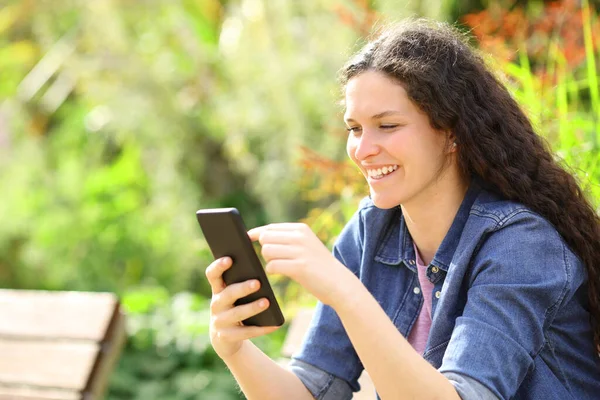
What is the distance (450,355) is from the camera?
143cm

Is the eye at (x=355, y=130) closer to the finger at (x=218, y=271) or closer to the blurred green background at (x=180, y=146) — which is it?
the finger at (x=218, y=271)

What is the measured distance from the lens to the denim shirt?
4.68 ft

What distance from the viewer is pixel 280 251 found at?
52.7 inches

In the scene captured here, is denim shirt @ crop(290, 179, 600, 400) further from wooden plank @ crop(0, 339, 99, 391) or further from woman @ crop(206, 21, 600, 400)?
wooden plank @ crop(0, 339, 99, 391)

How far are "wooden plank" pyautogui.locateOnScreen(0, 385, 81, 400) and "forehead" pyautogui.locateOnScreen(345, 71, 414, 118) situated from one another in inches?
62.4

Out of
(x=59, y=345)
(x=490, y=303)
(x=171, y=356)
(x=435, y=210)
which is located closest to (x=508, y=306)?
(x=490, y=303)

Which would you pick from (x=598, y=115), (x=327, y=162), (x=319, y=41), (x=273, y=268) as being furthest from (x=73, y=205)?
(x=273, y=268)

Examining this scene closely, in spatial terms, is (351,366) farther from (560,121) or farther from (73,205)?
(73,205)

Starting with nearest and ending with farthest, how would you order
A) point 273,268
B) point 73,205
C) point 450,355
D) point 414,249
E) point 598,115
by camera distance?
point 273,268 → point 450,355 → point 414,249 → point 598,115 → point 73,205

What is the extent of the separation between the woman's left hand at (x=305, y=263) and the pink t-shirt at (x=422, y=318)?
0.43 metres

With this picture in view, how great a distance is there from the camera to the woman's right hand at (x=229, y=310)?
1523mm

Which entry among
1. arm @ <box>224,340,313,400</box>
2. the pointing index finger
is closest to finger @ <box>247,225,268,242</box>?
the pointing index finger

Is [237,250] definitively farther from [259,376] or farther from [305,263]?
[259,376]

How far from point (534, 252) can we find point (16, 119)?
633cm
